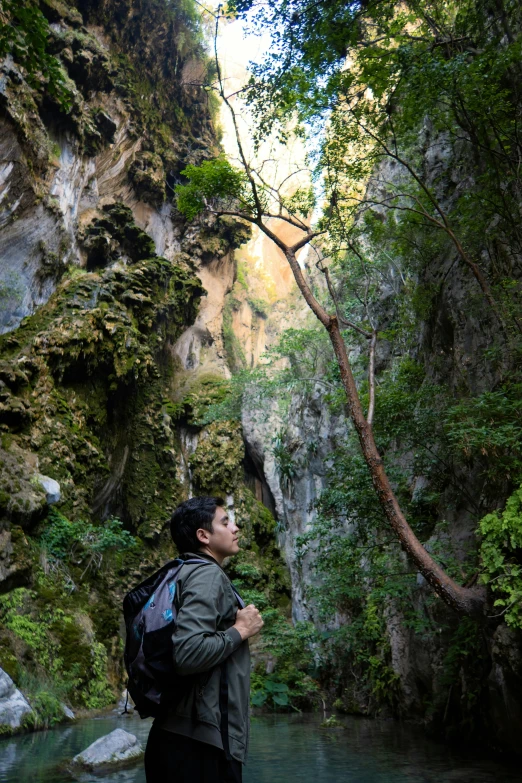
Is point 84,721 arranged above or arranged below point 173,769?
below

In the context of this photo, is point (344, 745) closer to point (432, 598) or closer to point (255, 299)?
point (432, 598)

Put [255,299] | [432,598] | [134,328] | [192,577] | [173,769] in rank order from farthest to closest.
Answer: [255,299] < [134,328] < [432,598] < [192,577] < [173,769]

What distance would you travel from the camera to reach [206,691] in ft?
5.51

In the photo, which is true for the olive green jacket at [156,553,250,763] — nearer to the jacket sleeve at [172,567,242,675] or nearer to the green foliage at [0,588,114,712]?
the jacket sleeve at [172,567,242,675]

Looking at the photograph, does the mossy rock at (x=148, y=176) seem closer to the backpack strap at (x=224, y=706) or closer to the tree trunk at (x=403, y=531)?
the tree trunk at (x=403, y=531)

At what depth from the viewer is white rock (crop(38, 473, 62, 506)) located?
1361 cm

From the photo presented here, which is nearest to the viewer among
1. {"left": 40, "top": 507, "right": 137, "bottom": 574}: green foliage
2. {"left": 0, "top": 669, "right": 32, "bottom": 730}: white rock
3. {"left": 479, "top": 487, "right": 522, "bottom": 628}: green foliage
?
{"left": 479, "top": 487, "right": 522, "bottom": 628}: green foliage

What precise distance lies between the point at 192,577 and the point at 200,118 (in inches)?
1209

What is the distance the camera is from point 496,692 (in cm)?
563

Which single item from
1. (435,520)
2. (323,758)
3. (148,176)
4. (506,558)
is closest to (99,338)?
(148,176)

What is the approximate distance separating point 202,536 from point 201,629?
46cm

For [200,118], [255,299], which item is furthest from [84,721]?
[255,299]

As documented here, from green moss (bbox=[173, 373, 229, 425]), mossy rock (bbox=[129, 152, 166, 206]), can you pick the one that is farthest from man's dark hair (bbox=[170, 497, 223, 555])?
mossy rock (bbox=[129, 152, 166, 206])

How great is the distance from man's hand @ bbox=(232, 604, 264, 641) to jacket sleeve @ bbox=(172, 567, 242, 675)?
0.03m
